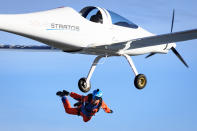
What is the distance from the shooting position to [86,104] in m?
17.4

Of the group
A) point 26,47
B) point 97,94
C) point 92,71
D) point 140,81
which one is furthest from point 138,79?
point 26,47

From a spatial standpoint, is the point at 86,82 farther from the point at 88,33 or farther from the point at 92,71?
the point at 88,33

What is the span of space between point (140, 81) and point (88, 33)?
3.47m

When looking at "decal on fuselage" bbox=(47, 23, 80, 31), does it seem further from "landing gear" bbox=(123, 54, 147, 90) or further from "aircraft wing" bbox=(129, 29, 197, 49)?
"landing gear" bbox=(123, 54, 147, 90)

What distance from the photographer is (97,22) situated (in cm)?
1911

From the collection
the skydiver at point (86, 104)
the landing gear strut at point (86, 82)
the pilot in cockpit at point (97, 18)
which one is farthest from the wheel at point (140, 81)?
the pilot in cockpit at point (97, 18)

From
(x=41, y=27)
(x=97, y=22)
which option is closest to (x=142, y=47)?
(x=97, y=22)

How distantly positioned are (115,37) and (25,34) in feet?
14.0

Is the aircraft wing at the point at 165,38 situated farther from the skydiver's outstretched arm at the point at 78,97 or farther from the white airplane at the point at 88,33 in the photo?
the skydiver's outstretched arm at the point at 78,97

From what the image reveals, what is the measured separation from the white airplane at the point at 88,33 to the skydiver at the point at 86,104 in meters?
1.98

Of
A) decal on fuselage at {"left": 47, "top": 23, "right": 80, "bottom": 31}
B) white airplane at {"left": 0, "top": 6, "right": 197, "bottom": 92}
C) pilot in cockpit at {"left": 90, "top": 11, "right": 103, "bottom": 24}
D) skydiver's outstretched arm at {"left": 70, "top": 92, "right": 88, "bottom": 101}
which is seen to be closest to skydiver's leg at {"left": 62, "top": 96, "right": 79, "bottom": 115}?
skydiver's outstretched arm at {"left": 70, "top": 92, "right": 88, "bottom": 101}

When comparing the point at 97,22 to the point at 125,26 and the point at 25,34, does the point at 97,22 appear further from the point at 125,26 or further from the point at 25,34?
the point at 25,34

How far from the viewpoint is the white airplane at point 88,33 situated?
16859 millimetres

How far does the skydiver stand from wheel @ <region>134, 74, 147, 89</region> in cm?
272
